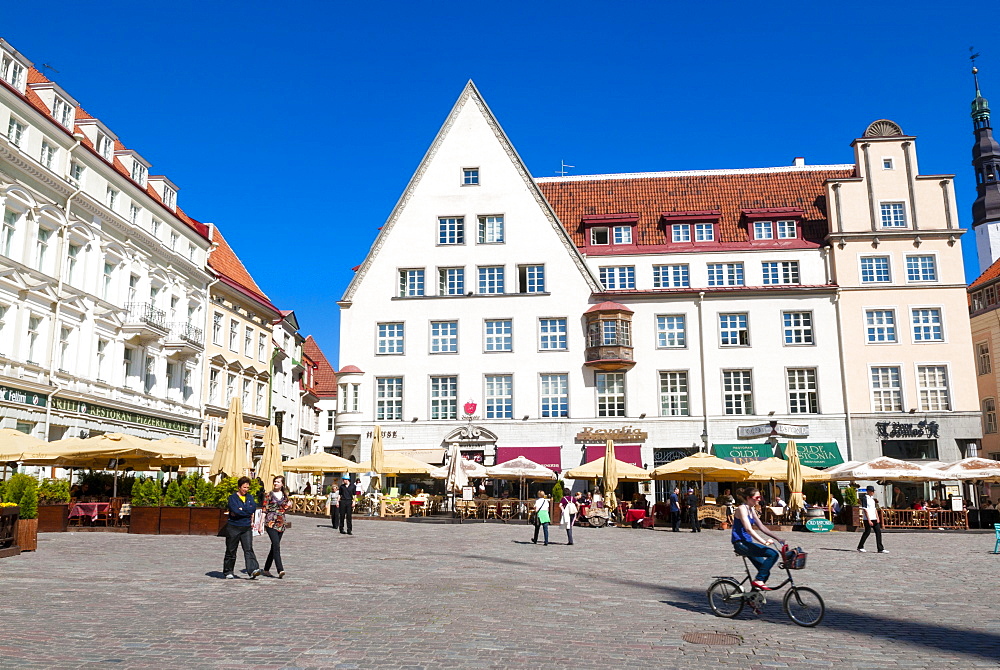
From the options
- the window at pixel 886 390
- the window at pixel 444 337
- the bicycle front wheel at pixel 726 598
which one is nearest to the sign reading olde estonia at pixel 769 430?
the window at pixel 886 390

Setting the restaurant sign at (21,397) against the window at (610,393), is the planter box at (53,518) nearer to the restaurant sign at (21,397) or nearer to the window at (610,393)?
the restaurant sign at (21,397)

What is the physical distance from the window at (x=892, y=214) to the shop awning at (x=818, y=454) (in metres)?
12.2

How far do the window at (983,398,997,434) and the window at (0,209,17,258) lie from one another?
191 ft

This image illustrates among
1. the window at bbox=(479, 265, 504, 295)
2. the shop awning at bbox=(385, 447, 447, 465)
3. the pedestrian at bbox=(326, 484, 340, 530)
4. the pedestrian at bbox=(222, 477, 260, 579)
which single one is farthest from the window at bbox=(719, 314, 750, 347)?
the pedestrian at bbox=(222, 477, 260, 579)

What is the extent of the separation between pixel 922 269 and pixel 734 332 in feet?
33.8

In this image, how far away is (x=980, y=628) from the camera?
36.0 ft

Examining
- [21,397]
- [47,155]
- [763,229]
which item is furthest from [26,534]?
[763,229]

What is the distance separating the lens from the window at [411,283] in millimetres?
48188

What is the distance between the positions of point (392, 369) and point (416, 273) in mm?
5385

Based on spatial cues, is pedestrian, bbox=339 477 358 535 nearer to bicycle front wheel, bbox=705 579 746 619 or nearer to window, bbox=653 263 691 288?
bicycle front wheel, bbox=705 579 746 619

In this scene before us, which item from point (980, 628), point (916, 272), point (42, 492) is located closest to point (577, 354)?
point (916, 272)

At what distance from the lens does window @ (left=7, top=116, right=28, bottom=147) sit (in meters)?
30.5

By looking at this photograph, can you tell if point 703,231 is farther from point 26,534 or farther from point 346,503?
point 26,534

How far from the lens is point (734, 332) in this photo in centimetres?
4650
